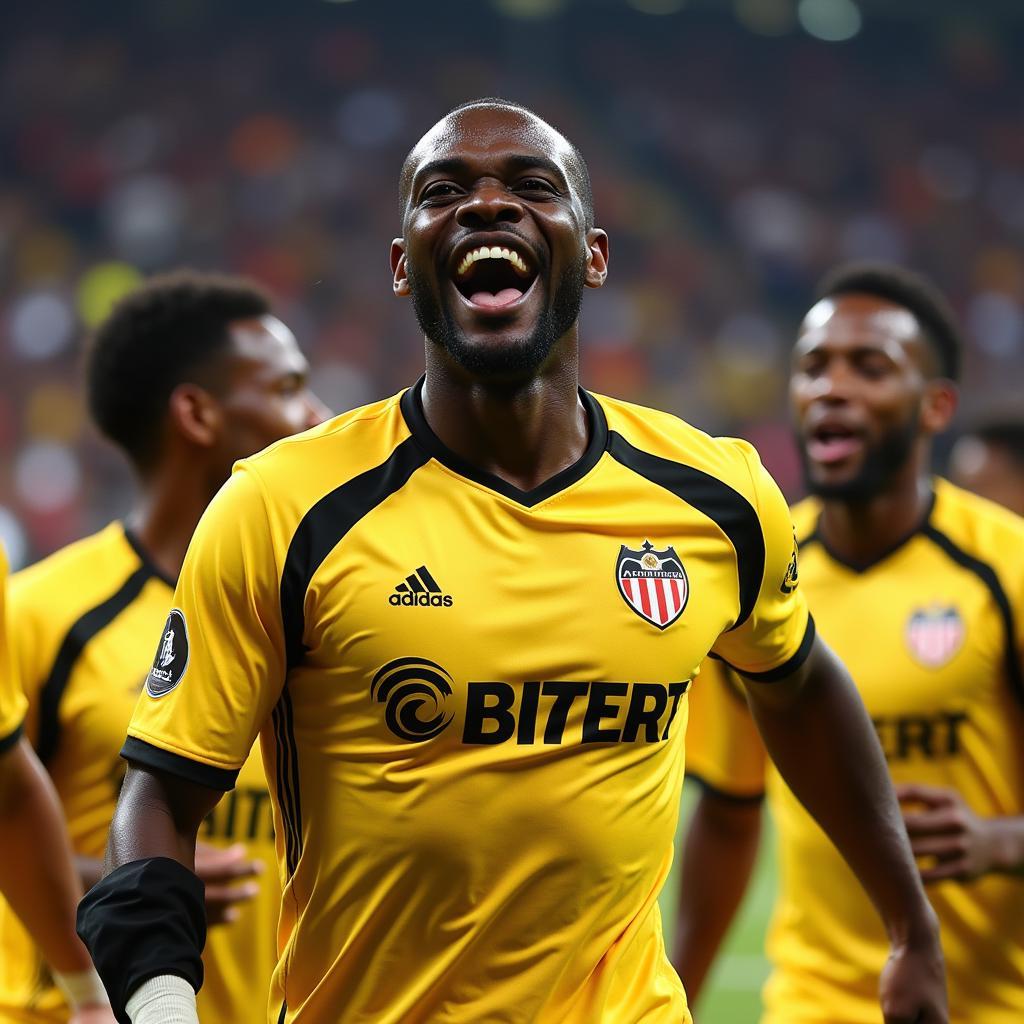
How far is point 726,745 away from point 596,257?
1.76 m

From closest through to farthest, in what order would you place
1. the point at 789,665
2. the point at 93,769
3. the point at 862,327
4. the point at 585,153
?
1. the point at 789,665
2. the point at 93,769
3. the point at 862,327
4. the point at 585,153

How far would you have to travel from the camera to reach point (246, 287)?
4.85m

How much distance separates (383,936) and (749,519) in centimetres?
97

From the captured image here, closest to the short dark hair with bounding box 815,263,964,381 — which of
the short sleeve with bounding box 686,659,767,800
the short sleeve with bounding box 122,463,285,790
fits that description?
the short sleeve with bounding box 686,659,767,800

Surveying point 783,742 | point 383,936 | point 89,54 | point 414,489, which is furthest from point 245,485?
point 89,54

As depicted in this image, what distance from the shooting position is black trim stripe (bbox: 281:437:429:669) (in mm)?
2598

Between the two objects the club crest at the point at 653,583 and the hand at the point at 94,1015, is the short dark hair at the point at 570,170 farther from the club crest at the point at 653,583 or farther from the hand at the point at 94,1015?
the hand at the point at 94,1015

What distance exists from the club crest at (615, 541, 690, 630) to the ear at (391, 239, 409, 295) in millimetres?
627

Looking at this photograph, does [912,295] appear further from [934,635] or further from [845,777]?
[845,777]

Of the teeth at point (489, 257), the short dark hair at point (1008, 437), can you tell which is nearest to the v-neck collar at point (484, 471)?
the teeth at point (489, 257)

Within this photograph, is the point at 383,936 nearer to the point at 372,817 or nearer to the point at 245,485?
the point at 372,817

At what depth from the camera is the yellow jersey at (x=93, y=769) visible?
152 inches

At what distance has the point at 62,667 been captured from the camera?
394 centimetres


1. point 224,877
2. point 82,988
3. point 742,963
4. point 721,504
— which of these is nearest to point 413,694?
point 721,504
